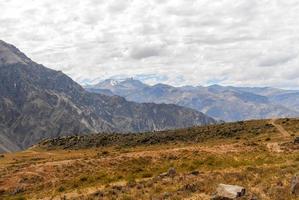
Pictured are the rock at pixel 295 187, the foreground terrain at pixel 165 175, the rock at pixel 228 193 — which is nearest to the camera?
the rock at pixel 228 193

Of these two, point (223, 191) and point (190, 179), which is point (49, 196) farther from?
point (223, 191)

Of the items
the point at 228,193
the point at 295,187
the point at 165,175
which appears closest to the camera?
the point at 228,193

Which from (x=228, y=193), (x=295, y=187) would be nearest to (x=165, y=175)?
(x=228, y=193)

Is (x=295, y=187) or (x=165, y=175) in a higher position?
(x=295, y=187)

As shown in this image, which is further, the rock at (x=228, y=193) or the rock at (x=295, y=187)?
the rock at (x=295, y=187)

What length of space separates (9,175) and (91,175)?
1205cm

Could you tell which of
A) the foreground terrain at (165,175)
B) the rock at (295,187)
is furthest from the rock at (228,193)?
the rock at (295,187)

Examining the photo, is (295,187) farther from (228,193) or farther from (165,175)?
(165,175)

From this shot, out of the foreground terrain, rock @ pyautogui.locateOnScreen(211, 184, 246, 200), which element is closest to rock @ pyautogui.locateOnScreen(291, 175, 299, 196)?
the foreground terrain

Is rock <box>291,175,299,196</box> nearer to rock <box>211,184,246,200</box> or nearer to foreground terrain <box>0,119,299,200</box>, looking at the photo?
foreground terrain <box>0,119,299,200</box>

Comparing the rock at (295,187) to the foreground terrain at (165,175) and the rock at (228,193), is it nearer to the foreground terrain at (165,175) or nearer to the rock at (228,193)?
the foreground terrain at (165,175)

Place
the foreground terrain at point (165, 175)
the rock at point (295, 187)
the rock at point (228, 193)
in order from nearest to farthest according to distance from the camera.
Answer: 1. the rock at point (228, 193)
2. the rock at point (295, 187)
3. the foreground terrain at point (165, 175)

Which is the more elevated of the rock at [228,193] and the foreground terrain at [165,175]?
the rock at [228,193]

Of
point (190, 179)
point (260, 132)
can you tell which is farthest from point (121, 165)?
point (260, 132)
